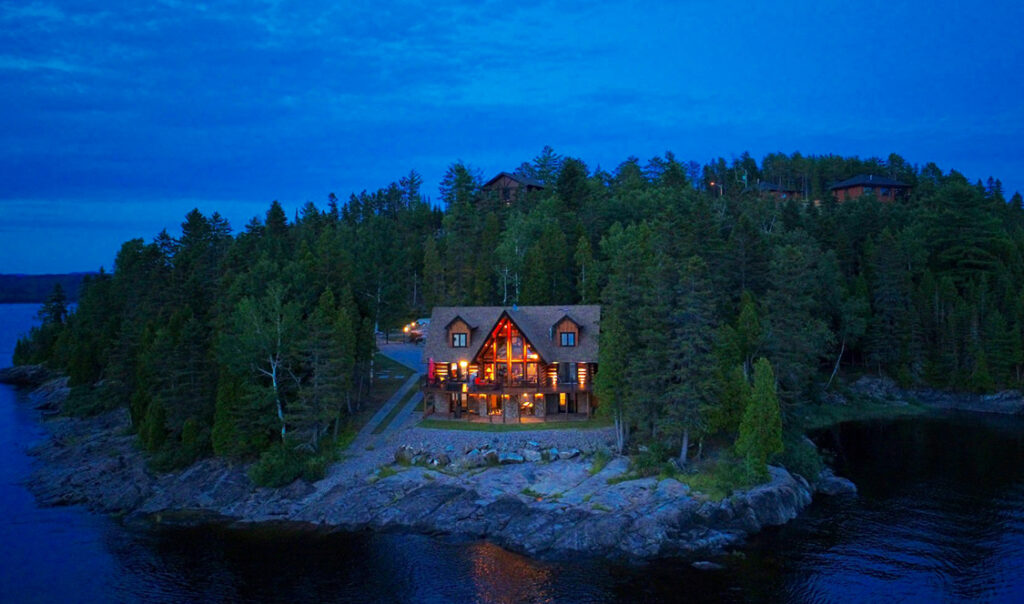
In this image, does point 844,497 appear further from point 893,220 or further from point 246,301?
point 893,220

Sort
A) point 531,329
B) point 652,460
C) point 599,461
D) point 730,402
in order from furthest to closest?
1. point 531,329
2. point 599,461
3. point 730,402
4. point 652,460

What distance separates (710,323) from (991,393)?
45.0 m

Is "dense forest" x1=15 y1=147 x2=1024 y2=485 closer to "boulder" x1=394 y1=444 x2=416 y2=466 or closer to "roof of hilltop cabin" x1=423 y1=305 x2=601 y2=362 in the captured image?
"roof of hilltop cabin" x1=423 y1=305 x2=601 y2=362

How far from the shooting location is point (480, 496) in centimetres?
4144

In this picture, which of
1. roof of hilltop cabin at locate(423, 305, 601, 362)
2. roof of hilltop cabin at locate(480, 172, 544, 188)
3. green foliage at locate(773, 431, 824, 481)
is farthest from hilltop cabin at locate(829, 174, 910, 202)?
green foliage at locate(773, 431, 824, 481)

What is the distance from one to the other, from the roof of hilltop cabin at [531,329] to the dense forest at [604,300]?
3005mm

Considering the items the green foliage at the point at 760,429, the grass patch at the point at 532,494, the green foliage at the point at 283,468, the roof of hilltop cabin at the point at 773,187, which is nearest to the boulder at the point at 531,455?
the grass patch at the point at 532,494

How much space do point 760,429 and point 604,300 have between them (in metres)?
16.8

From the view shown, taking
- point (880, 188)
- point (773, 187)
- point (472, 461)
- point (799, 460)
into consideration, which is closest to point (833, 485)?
point (799, 460)

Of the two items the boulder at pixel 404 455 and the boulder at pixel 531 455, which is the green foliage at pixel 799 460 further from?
the boulder at pixel 404 455

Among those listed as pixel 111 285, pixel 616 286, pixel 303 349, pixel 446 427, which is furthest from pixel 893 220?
pixel 111 285

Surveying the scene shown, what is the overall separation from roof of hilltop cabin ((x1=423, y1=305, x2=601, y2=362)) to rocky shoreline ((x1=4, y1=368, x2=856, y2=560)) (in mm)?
7172

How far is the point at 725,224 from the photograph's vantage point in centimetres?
8056

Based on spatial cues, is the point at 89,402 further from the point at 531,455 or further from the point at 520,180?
the point at 520,180
